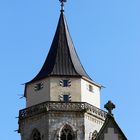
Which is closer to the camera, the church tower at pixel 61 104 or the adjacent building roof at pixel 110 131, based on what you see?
the adjacent building roof at pixel 110 131

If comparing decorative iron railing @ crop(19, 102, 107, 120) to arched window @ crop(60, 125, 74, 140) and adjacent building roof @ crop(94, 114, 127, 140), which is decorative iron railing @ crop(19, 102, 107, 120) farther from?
adjacent building roof @ crop(94, 114, 127, 140)

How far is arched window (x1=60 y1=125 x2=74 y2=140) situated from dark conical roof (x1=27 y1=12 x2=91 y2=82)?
11.7 ft

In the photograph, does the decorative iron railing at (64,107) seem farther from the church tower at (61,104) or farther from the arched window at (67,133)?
the arched window at (67,133)

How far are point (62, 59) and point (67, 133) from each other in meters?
5.82

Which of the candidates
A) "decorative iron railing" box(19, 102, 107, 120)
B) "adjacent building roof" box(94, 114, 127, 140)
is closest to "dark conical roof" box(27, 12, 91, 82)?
"decorative iron railing" box(19, 102, 107, 120)

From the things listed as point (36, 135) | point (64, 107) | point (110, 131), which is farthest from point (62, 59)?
point (110, 131)

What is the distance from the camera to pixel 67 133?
136 feet

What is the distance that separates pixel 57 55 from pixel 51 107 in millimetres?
4403

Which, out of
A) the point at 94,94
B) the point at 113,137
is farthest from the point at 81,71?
the point at 113,137

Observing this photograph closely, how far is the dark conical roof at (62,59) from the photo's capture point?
144 feet

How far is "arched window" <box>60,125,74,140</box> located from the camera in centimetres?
4122

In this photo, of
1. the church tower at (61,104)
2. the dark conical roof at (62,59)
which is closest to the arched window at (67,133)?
the church tower at (61,104)

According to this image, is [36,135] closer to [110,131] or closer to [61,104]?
[61,104]

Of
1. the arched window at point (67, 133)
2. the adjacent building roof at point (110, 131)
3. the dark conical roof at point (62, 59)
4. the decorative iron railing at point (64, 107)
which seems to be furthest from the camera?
the dark conical roof at point (62, 59)
